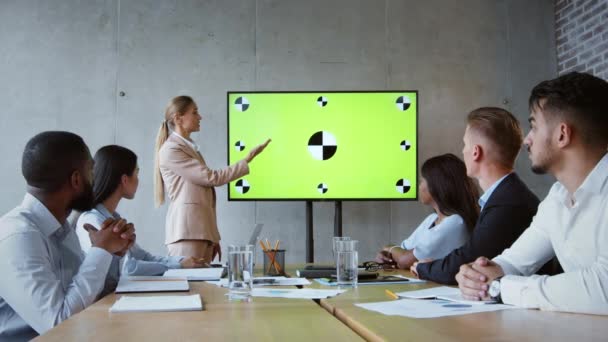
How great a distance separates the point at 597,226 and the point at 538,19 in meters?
3.98

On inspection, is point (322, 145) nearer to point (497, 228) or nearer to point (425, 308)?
point (497, 228)

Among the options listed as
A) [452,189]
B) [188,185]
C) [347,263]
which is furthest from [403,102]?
[347,263]

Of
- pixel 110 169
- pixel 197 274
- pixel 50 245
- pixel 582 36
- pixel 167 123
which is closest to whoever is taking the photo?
pixel 50 245

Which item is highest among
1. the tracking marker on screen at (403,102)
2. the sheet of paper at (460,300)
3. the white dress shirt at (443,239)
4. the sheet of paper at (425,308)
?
the tracking marker on screen at (403,102)

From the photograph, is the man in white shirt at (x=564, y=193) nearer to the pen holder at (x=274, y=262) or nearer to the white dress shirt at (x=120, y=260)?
the pen holder at (x=274, y=262)

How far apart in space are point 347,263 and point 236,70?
3.25 m

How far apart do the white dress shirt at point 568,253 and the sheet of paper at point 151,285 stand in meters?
0.86

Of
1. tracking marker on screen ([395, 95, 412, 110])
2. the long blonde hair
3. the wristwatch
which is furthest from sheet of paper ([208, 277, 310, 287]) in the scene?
tracking marker on screen ([395, 95, 412, 110])

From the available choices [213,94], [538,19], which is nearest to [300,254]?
[213,94]

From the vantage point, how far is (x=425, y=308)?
1220 millimetres

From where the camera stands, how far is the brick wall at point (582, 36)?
13.9 feet

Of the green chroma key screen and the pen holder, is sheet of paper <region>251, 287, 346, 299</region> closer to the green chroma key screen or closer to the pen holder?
the pen holder

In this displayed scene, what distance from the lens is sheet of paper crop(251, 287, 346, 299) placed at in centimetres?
149

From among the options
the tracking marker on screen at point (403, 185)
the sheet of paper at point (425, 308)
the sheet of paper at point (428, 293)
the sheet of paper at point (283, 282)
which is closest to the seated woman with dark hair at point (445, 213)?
the sheet of paper at point (283, 282)
